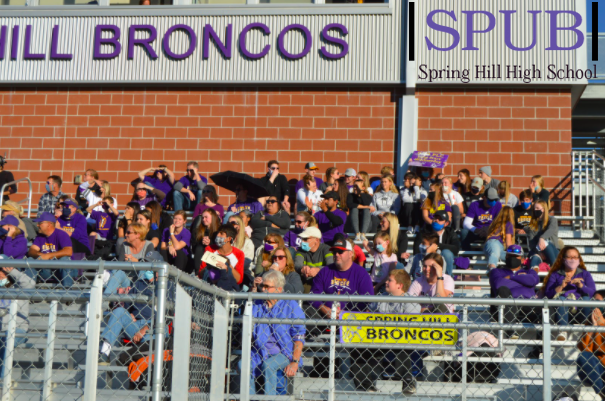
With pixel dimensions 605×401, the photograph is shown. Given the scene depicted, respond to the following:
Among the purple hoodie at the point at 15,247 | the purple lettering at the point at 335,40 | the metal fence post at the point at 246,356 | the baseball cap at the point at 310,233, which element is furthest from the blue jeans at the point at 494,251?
the purple hoodie at the point at 15,247

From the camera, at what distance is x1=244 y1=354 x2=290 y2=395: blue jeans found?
6410 millimetres

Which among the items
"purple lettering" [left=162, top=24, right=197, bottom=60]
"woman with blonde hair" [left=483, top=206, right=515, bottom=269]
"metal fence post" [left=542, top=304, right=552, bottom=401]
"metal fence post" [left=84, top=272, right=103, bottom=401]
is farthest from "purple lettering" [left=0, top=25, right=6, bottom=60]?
"metal fence post" [left=542, top=304, right=552, bottom=401]

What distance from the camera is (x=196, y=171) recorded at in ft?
47.5

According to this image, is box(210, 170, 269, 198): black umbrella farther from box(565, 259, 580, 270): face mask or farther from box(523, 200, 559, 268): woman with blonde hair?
box(565, 259, 580, 270): face mask

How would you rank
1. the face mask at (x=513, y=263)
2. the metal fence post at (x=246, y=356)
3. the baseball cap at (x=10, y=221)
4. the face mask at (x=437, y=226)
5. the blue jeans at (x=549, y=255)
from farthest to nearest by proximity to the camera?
the face mask at (x=437, y=226)
the baseball cap at (x=10, y=221)
the blue jeans at (x=549, y=255)
the face mask at (x=513, y=263)
the metal fence post at (x=246, y=356)

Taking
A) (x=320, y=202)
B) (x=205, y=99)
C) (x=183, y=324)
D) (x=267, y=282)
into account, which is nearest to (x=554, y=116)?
(x=320, y=202)

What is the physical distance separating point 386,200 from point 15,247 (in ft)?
19.5

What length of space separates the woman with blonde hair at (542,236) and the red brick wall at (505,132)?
2.79 metres

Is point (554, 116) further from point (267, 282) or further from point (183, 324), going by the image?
point (183, 324)

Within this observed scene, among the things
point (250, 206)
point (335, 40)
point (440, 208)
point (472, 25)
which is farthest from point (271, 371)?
point (472, 25)

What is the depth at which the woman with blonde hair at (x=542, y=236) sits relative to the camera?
1131 centimetres

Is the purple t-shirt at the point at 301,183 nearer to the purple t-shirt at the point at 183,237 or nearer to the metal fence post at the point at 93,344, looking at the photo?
the purple t-shirt at the point at 183,237

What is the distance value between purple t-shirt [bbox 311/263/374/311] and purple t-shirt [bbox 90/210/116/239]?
5.15 metres

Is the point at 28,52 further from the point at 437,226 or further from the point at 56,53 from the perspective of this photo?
the point at 437,226
